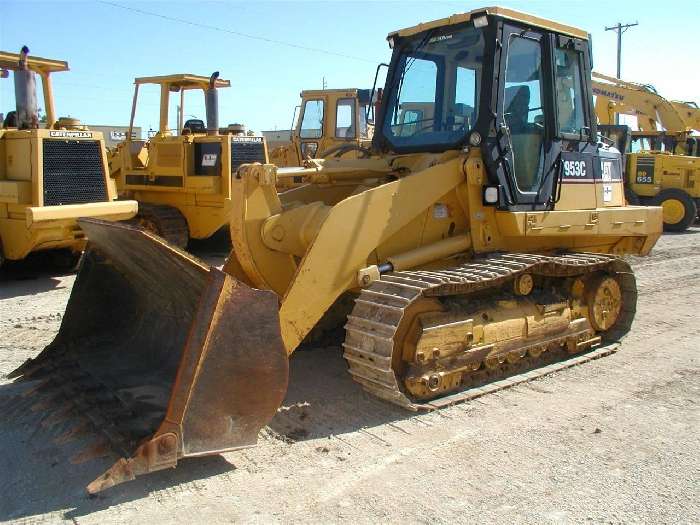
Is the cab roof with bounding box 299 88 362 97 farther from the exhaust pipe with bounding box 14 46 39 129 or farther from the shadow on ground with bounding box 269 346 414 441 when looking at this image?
the shadow on ground with bounding box 269 346 414 441

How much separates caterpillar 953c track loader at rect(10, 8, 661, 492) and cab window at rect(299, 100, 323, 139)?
7.74 metres

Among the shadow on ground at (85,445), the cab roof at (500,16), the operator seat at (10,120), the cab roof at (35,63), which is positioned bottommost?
the shadow on ground at (85,445)

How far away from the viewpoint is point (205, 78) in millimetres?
11594

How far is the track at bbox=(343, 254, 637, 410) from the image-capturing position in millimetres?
4266

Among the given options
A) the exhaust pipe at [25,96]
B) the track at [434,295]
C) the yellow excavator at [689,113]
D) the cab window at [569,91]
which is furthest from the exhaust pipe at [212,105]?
the yellow excavator at [689,113]

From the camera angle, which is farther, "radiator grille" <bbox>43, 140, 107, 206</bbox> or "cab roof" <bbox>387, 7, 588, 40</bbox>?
"radiator grille" <bbox>43, 140, 107, 206</bbox>

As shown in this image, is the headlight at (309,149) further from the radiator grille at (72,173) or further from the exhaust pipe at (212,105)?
the radiator grille at (72,173)

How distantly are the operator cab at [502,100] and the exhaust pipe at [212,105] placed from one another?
18.9 ft

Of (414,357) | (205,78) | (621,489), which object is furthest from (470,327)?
(205,78)

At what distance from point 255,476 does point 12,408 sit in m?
1.93

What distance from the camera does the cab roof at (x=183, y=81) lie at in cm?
1138

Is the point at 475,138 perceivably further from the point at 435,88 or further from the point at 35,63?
the point at 35,63

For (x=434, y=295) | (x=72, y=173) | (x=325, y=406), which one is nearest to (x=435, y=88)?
(x=434, y=295)

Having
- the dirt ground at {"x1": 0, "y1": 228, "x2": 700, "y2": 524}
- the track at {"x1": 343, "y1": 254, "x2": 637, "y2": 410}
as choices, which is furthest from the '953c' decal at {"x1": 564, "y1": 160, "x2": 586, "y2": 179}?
the dirt ground at {"x1": 0, "y1": 228, "x2": 700, "y2": 524}
